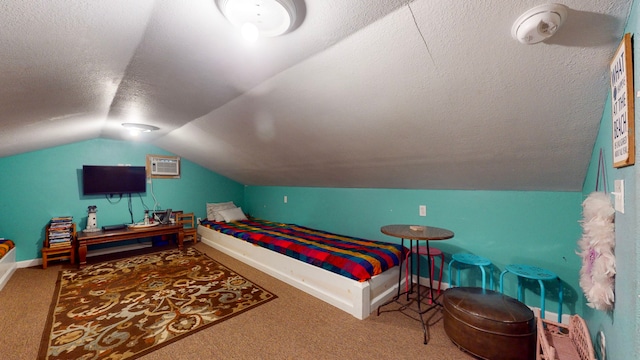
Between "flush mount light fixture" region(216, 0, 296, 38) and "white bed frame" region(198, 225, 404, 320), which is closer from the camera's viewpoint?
"flush mount light fixture" region(216, 0, 296, 38)

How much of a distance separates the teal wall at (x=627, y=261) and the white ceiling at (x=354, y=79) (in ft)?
0.83

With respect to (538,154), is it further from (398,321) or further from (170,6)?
(170,6)

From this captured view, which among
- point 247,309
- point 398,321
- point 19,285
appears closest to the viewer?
point 398,321

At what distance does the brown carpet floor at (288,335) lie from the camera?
183cm

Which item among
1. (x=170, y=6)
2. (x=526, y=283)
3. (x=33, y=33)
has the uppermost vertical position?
(x=170, y=6)

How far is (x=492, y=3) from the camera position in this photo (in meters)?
1.03

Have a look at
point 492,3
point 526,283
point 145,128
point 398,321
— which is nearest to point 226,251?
point 145,128

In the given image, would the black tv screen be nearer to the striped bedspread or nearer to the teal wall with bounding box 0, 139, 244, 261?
the teal wall with bounding box 0, 139, 244, 261

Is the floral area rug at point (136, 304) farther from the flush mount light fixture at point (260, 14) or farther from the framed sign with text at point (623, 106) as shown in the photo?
the framed sign with text at point (623, 106)

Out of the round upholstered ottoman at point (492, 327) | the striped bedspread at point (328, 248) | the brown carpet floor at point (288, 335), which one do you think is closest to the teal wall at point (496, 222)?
the striped bedspread at point (328, 248)

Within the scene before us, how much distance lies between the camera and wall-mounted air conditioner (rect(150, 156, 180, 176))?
470 cm

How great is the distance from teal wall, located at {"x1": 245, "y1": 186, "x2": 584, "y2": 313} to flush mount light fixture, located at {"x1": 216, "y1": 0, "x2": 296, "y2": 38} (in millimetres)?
2535

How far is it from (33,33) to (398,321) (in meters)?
2.93

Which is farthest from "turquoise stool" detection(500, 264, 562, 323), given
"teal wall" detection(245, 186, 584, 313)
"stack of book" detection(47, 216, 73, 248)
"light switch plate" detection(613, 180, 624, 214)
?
"stack of book" detection(47, 216, 73, 248)
